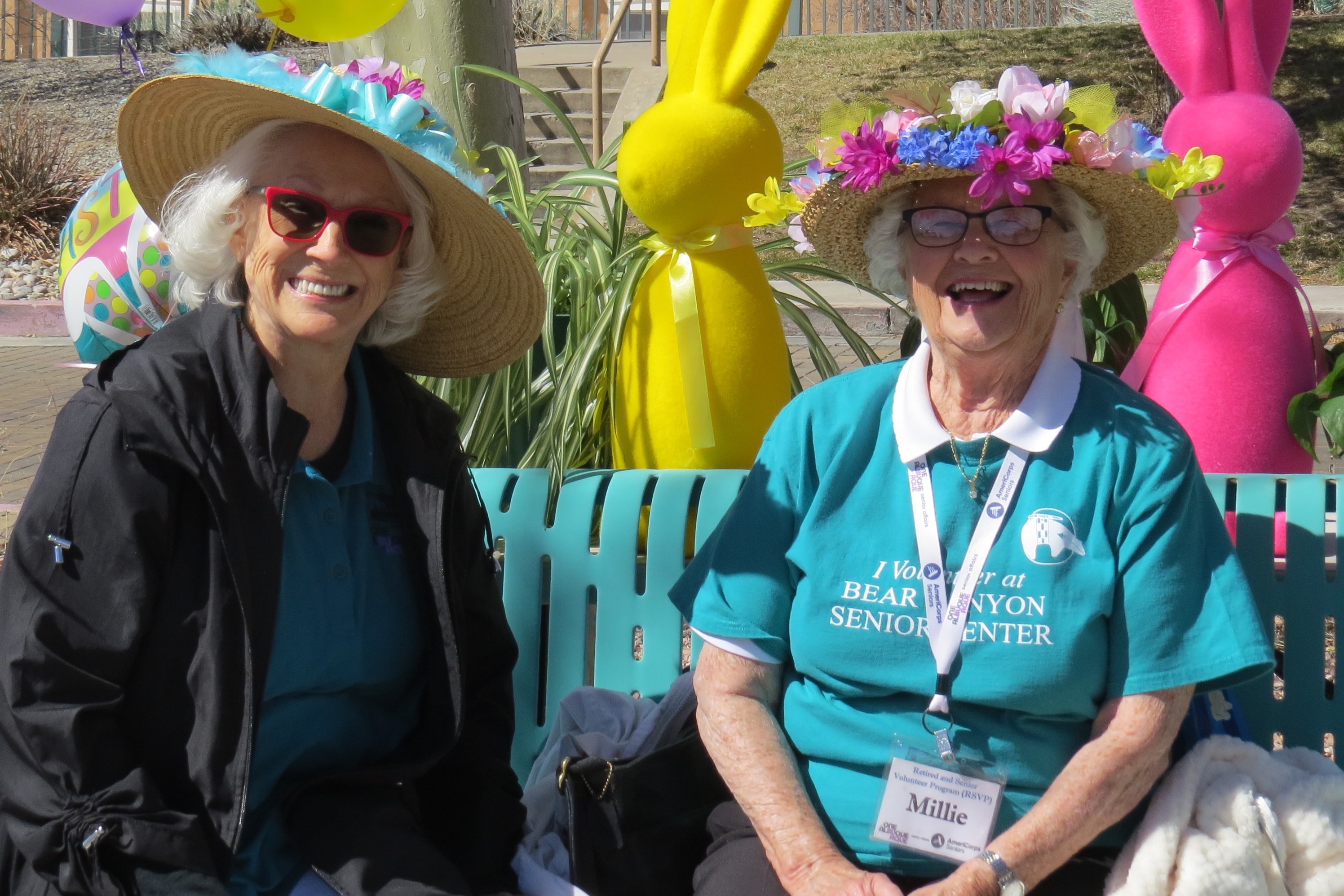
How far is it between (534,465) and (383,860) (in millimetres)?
1532

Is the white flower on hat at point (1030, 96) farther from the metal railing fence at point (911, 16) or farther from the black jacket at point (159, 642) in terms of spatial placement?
the metal railing fence at point (911, 16)

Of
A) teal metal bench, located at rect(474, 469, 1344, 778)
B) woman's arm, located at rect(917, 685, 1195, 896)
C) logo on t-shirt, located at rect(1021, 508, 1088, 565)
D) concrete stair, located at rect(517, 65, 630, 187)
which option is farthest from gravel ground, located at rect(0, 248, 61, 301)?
woman's arm, located at rect(917, 685, 1195, 896)

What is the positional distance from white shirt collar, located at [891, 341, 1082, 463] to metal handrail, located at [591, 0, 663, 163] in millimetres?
2384

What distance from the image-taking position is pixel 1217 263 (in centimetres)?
317

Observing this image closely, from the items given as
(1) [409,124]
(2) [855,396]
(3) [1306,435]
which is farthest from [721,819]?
(3) [1306,435]

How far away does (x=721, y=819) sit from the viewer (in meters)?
2.23

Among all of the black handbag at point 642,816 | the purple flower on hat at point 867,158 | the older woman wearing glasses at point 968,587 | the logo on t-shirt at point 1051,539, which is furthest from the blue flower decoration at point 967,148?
the black handbag at point 642,816

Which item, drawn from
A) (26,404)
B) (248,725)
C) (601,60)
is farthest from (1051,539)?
(601,60)

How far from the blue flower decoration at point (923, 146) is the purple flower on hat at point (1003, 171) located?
63 millimetres

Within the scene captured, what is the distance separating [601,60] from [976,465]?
658 centimetres

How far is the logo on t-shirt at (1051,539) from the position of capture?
2004mm

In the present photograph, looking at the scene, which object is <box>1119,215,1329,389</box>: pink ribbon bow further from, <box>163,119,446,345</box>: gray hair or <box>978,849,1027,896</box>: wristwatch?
<box>163,119,446,345</box>: gray hair

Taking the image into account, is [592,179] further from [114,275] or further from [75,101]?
[75,101]

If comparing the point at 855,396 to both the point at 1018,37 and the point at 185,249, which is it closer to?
the point at 185,249
